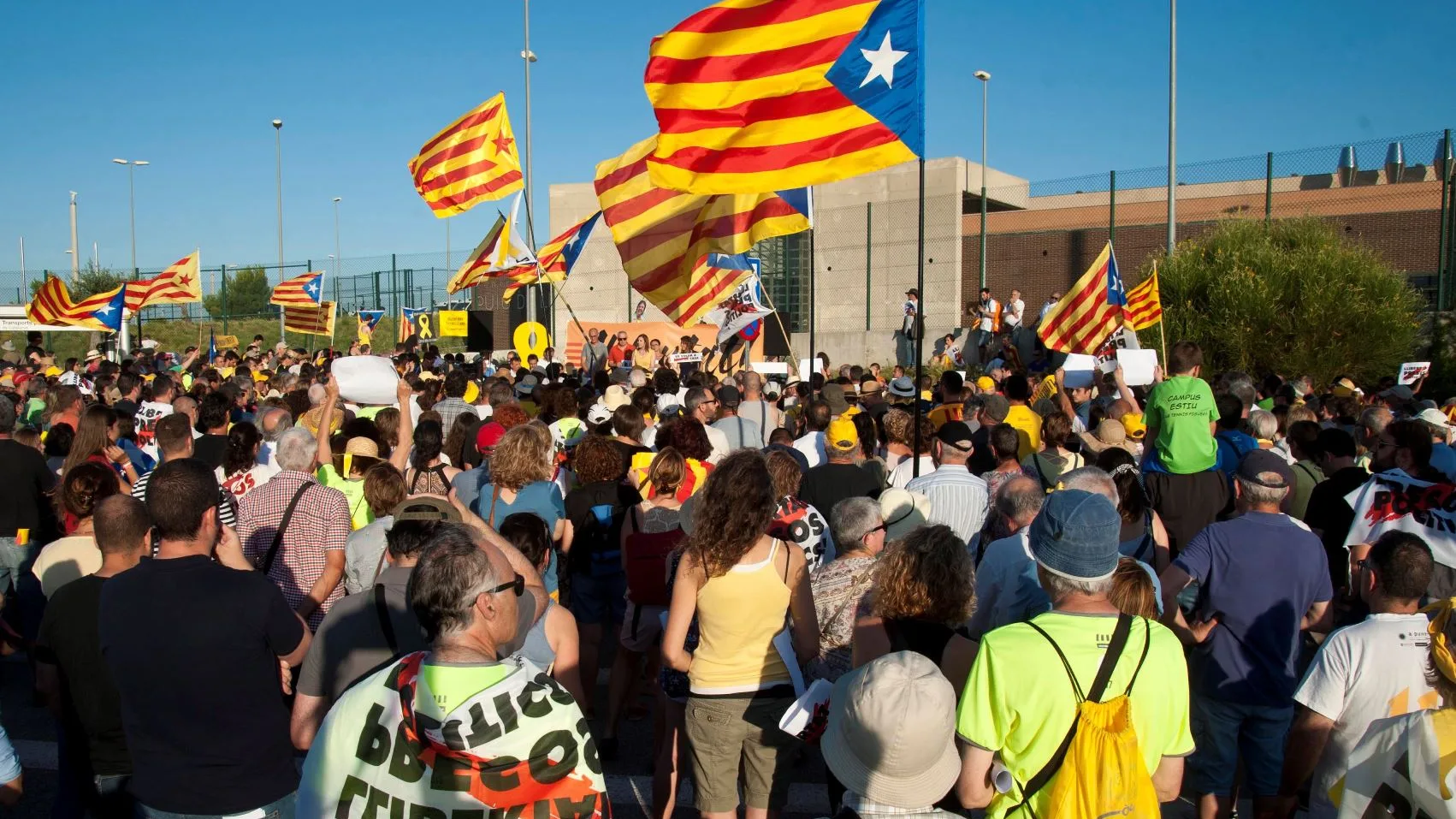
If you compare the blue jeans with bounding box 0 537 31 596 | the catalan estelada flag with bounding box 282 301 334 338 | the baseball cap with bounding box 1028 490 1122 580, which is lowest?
the blue jeans with bounding box 0 537 31 596

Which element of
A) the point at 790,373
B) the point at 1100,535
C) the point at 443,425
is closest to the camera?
the point at 1100,535

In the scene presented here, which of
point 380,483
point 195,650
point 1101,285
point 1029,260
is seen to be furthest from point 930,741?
point 1029,260

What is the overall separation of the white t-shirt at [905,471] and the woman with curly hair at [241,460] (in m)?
3.96

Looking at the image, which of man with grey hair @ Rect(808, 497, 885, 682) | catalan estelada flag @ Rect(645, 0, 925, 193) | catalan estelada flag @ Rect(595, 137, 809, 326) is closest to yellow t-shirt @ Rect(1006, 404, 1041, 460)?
catalan estelada flag @ Rect(645, 0, 925, 193)

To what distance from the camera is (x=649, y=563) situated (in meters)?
5.26

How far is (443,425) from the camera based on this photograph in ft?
29.9

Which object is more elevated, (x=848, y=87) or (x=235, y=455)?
(x=848, y=87)

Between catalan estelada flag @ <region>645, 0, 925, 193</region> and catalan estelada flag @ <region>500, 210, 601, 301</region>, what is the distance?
210 inches

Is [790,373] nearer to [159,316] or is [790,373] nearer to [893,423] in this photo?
[893,423]

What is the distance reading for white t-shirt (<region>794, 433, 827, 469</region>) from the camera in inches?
309

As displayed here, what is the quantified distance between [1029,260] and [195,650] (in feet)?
76.6

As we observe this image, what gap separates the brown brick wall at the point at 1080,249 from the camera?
67.2 ft

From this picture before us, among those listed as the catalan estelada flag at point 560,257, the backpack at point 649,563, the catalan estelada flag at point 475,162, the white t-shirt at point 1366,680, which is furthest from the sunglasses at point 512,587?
the catalan estelada flag at point 475,162

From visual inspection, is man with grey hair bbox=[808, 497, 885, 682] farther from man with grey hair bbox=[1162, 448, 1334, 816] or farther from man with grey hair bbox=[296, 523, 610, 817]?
man with grey hair bbox=[296, 523, 610, 817]
